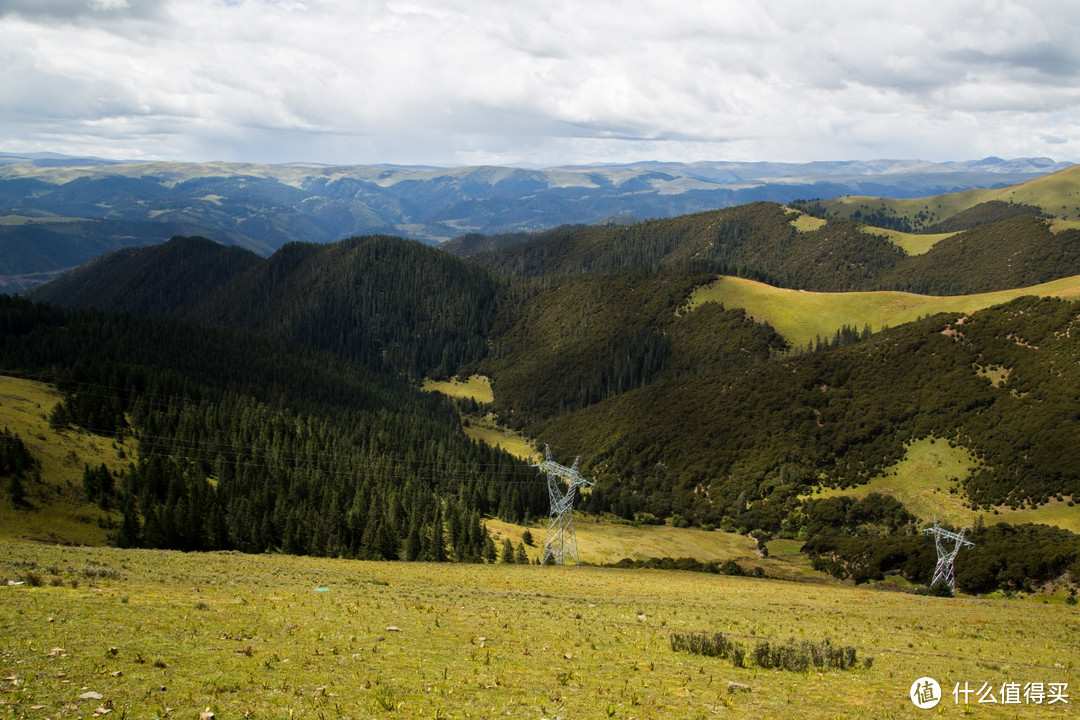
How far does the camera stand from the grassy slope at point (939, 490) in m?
113

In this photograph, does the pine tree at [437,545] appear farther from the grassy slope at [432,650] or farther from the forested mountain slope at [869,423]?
the forested mountain slope at [869,423]

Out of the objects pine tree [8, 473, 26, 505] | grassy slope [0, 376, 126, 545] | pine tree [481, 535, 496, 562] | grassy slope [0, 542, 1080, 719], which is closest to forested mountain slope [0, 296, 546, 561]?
pine tree [481, 535, 496, 562]

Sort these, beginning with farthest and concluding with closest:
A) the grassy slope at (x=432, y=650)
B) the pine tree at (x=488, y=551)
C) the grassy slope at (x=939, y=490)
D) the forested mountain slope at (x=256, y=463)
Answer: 1. the grassy slope at (x=939, y=490)
2. the pine tree at (x=488, y=551)
3. the forested mountain slope at (x=256, y=463)
4. the grassy slope at (x=432, y=650)

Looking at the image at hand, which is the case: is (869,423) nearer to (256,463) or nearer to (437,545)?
(437,545)

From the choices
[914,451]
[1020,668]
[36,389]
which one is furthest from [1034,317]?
[36,389]

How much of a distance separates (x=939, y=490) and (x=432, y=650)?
13248cm

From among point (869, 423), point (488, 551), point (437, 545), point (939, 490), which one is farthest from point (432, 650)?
point (869, 423)

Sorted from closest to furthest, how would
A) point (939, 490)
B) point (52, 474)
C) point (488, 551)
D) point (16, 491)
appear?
point (16, 491), point (52, 474), point (488, 551), point (939, 490)

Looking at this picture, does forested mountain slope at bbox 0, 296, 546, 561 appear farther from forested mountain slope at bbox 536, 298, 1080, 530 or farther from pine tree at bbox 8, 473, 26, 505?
forested mountain slope at bbox 536, 298, 1080, 530

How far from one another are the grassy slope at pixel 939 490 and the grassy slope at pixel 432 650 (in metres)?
83.2

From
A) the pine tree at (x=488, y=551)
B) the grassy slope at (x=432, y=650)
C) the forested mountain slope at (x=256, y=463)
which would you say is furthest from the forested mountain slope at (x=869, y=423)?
the grassy slope at (x=432, y=650)

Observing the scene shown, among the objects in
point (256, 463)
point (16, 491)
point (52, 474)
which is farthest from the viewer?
point (256, 463)

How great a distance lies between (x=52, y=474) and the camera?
274 ft

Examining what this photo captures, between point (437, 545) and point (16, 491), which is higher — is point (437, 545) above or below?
below
